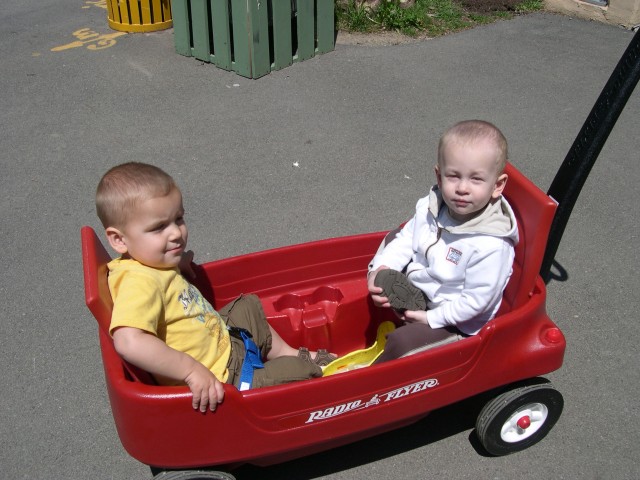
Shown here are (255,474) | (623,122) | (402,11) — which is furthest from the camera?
(402,11)

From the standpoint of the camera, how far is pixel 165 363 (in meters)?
1.83

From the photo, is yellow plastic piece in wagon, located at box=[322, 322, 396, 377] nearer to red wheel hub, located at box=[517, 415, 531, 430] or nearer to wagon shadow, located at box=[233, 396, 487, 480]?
wagon shadow, located at box=[233, 396, 487, 480]

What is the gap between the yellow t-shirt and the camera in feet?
6.04

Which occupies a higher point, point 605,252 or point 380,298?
point 380,298

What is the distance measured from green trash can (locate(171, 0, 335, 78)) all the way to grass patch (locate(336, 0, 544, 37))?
1.90 feet

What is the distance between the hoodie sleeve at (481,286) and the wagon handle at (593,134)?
0.82 ft

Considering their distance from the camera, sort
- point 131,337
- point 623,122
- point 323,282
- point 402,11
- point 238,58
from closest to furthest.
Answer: point 131,337, point 323,282, point 623,122, point 238,58, point 402,11

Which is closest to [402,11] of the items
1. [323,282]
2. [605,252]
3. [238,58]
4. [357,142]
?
[238,58]

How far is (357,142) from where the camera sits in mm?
4336

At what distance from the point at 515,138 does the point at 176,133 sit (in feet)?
7.51

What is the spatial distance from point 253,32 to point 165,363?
348 cm

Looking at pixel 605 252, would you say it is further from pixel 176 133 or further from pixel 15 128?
pixel 15 128

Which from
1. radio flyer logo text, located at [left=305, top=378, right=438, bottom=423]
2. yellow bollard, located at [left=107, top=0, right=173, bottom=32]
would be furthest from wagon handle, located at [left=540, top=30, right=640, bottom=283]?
yellow bollard, located at [left=107, top=0, right=173, bottom=32]

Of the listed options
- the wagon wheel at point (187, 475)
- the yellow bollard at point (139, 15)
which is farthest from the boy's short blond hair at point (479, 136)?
the yellow bollard at point (139, 15)
